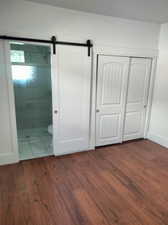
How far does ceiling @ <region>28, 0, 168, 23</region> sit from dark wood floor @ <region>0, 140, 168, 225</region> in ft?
8.65

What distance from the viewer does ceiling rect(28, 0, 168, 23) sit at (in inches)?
93.5

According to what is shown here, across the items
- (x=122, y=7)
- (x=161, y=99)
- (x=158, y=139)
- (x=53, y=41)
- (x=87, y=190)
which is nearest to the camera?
(x=87, y=190)

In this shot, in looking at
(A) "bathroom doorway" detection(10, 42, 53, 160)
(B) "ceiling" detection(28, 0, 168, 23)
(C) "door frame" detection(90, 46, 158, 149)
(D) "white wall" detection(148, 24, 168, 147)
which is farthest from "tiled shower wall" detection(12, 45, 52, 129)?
(D) "white wall" detection(148, 24, 168, 147)

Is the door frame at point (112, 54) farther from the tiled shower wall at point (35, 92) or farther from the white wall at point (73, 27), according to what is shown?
the tiled shower wall at point (35, 92)

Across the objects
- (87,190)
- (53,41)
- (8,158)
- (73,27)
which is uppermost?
(73,27)

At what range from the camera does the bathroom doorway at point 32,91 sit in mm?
4035

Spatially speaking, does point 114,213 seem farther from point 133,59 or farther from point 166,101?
point 133,59

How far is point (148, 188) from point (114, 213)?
0.73 m

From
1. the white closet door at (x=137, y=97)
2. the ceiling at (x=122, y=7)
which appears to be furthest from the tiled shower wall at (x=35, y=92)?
the white closet door at (x=137, y=97)

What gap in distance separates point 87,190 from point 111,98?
6.25 feet

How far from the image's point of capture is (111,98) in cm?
344

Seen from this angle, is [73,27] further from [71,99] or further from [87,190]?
[87,190]

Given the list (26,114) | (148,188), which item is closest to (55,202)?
(148,188)

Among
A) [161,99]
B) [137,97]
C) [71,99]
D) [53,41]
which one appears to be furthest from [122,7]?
[161,99]
